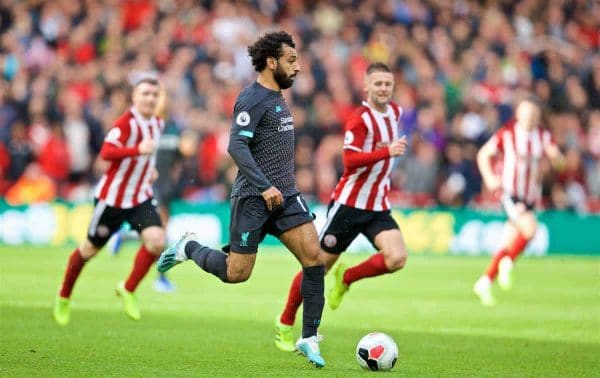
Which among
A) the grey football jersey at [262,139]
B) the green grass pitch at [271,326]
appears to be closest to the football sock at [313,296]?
the green grass pitch at [271,326]

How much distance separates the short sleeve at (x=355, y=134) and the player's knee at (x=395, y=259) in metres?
0.94

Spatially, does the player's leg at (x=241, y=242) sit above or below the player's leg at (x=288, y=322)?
above

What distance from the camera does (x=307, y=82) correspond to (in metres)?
23.5

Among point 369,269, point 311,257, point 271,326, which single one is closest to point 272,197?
point 311,257

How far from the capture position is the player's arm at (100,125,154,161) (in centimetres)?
1119

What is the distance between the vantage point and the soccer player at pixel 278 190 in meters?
8.73

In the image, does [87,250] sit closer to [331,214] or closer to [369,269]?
[331,214]

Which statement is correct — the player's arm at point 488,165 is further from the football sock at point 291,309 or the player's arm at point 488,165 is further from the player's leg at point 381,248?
the football sock at point 291,309

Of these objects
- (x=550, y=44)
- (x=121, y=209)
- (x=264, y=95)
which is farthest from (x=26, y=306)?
(x=550, y=44)

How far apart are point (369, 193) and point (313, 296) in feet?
6.49

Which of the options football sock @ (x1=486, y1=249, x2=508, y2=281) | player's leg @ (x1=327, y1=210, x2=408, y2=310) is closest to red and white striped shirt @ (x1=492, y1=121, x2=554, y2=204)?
football sock @ (x1=486, y1=249, x2=508, y2=281)

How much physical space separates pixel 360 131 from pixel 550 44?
55.4ft

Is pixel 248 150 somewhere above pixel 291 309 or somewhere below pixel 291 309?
above

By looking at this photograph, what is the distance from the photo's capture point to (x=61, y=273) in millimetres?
16734
